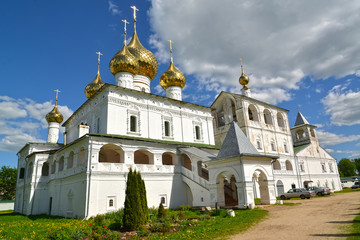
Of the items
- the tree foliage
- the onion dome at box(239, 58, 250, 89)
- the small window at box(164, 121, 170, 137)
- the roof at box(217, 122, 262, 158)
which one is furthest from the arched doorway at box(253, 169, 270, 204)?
the onion dome at box(239, 58, 250, 89)

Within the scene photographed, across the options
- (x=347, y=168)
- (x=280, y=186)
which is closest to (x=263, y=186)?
(x=280, y=186)

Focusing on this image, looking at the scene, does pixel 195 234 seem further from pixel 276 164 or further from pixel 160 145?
pixel 276 164

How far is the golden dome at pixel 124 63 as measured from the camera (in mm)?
22078

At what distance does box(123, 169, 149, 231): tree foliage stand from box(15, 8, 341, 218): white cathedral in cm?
499

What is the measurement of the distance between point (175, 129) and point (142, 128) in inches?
135

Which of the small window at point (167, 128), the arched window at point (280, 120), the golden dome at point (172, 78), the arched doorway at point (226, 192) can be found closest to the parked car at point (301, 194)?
the arched doorway at point (226, 192)

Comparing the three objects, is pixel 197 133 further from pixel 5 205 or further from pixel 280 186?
pixel 5 205

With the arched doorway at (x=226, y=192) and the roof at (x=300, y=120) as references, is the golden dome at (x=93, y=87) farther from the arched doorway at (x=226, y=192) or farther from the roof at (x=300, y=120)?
the roof at (x=300, y=120)

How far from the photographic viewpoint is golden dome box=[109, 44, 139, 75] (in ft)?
72.4

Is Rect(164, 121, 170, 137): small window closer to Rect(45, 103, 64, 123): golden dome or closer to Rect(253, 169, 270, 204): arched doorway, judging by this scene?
Rect(253, 169, 270, 204): arched doorway

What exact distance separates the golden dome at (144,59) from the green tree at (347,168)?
77479mm

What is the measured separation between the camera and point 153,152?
18312mm

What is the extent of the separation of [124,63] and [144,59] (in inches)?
114

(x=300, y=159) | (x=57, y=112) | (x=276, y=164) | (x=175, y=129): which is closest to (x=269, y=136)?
(x=276, y=164)
